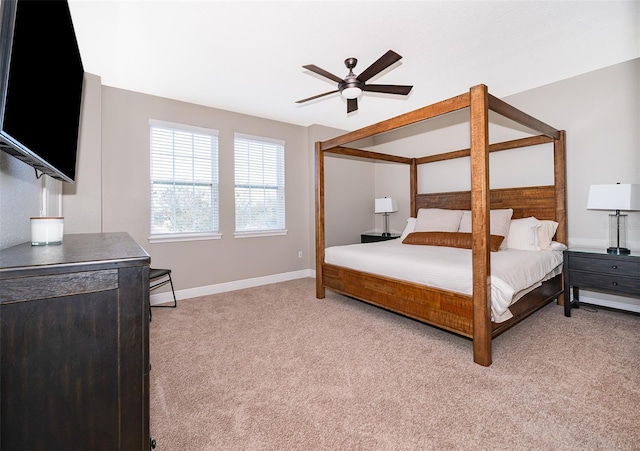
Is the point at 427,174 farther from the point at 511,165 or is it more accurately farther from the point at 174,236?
the point at 174,236

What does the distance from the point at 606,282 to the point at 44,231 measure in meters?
4.31

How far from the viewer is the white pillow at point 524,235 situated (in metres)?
3.21

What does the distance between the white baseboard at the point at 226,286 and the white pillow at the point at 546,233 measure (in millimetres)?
3249

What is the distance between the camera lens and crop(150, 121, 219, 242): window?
369cm

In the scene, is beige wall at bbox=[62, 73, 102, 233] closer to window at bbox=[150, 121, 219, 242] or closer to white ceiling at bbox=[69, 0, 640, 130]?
white ceiling at bbox=[69, 0, 640, 130]

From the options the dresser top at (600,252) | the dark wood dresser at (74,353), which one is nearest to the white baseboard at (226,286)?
the dark wood dresser at (74,353)

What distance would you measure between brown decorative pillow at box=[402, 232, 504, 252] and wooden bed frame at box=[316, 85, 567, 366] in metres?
0.59

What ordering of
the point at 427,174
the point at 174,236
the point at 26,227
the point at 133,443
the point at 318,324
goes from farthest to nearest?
the point at 427,174 < the point at 174,236 < the point at 318,324 < the point at 26,227 < the point at 133,443

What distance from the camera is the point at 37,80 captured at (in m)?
1.10

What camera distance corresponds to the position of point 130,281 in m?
0.96

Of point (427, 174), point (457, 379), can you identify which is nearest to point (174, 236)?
point (457, 379)

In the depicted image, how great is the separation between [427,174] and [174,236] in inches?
153

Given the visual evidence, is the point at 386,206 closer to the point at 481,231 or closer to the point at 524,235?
the point at 524,235

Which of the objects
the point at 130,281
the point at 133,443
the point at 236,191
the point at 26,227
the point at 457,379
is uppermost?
the point at 236,191
